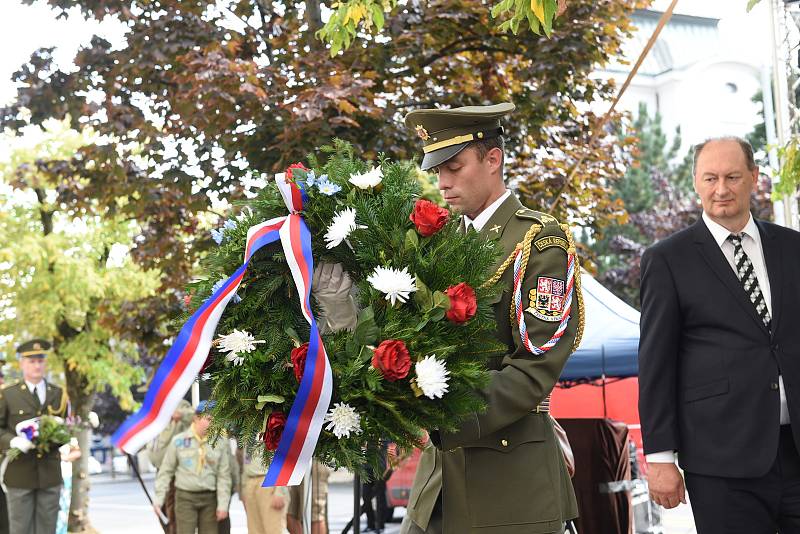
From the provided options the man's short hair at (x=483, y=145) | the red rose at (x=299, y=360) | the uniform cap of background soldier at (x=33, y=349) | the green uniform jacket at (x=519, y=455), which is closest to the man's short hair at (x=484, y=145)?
the man's short hair at (x=483, y=145)

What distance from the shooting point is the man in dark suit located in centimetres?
369

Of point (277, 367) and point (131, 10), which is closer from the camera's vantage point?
point (277, 367)

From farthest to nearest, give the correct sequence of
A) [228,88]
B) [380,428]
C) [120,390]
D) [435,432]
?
[120,390]
[228,88]
[435,432]
[380,428]

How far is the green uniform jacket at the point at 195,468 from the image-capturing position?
10531 millimetres

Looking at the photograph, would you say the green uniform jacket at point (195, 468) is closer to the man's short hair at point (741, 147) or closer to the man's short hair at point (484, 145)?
the man's short hair at point (741, 147)

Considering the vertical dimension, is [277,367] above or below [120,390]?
below

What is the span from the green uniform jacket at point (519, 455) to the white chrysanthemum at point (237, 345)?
0.72 m

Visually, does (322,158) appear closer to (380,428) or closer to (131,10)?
(131,10)

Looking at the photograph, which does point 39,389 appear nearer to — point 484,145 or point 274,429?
point 484,145

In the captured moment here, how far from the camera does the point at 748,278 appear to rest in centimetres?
394

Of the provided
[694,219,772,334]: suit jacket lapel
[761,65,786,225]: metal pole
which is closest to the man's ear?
[694,219,772,334]: suit jacket lapel

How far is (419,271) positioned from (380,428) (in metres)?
0.44

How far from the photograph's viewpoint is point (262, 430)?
108 inches

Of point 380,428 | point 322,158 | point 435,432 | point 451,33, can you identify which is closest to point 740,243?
point 435,432
